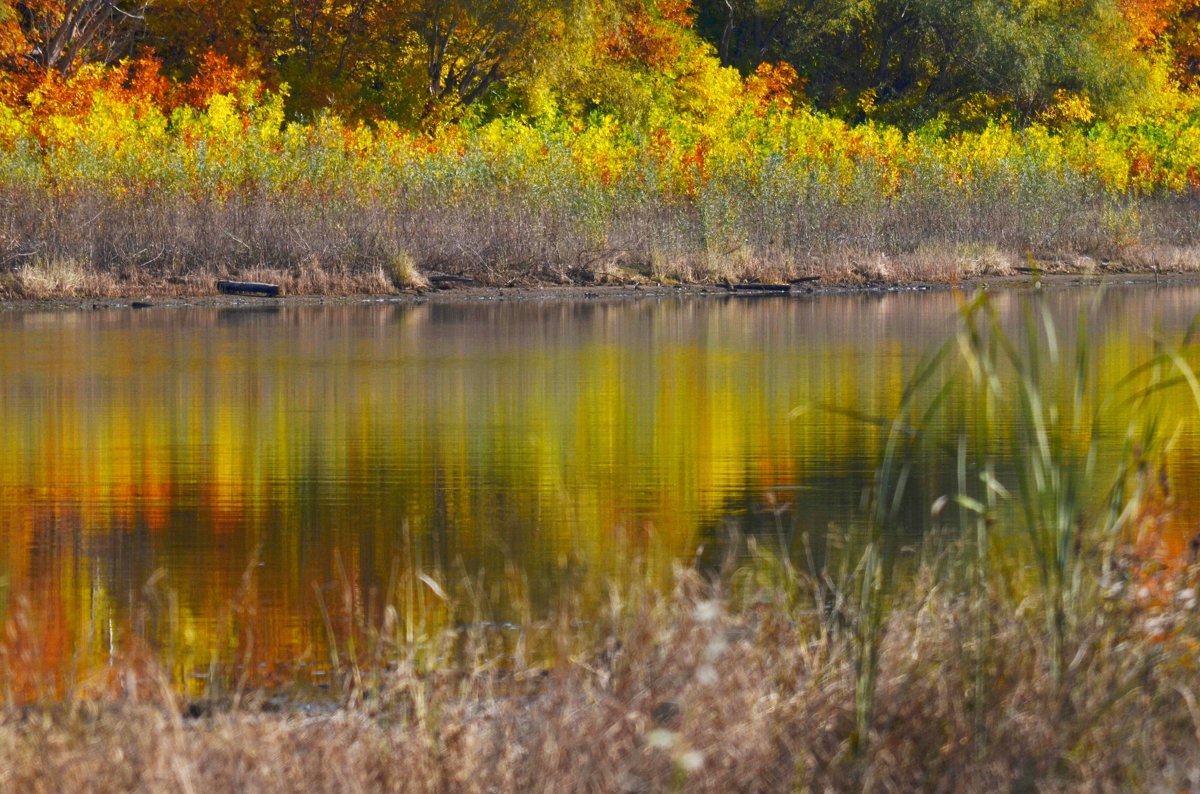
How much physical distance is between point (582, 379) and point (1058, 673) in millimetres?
12362

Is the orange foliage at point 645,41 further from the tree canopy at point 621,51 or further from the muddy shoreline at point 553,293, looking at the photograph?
the muddy shoreline at point 553,293

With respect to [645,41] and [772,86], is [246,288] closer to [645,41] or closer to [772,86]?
[645,41]

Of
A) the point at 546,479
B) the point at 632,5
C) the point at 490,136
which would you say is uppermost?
the point at 632,5

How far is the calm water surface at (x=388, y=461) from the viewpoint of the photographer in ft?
26.3

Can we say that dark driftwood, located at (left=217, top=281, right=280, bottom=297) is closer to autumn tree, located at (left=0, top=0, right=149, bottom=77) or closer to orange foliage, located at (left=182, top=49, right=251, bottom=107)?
autumn tree, located at (left=0, top=0, right=149, bottom=77)

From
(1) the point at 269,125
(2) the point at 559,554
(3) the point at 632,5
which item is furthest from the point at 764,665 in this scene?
(3) the point at 632,5

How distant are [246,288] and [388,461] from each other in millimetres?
17860

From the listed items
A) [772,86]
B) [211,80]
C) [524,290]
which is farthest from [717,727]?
[772,86]

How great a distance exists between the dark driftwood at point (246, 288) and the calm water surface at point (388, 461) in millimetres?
5644

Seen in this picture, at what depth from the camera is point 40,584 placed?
8.15 m

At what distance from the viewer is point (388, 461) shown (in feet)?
39.5

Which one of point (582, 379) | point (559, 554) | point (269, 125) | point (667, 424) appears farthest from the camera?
point (269, 125)

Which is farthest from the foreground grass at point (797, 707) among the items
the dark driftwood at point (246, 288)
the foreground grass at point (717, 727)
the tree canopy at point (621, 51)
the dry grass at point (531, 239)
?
the tree canopy at point (621, 51)

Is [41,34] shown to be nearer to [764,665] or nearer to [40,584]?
[40,584]
